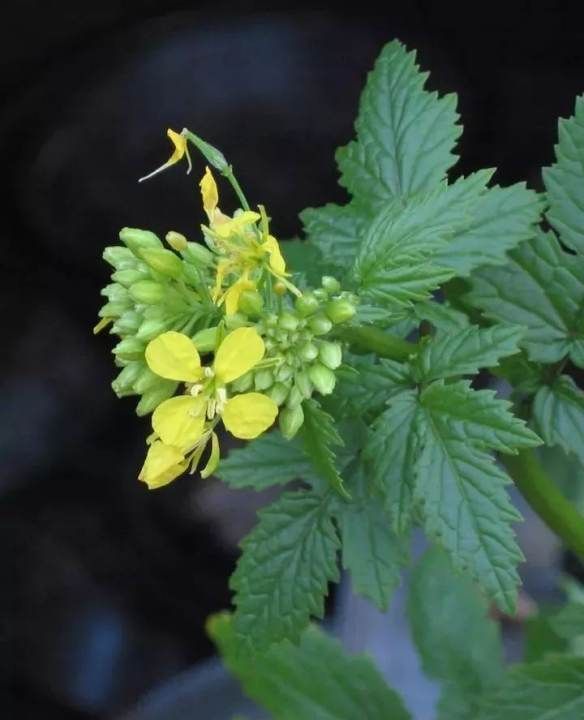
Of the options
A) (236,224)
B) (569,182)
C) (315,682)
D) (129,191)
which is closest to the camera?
(236,224)

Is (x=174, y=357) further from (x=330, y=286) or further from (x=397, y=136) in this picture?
(x=397, y=136)

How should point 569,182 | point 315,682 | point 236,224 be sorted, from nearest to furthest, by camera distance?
point 236,224 < point 569,182 < point 315,682


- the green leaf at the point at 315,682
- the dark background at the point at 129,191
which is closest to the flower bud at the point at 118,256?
the green leaf at the point at 315,682

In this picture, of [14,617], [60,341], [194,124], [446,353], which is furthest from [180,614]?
[446,353]

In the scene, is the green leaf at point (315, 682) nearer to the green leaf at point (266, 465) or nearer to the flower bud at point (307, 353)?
the green leaf at point (266, 465)

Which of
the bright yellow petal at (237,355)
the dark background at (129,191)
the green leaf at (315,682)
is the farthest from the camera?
the dark background at (129,191)

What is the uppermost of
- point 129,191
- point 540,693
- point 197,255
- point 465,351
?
point 129,191

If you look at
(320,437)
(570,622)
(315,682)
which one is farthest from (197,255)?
(315,682)
